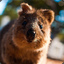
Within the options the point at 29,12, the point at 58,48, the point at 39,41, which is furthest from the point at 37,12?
the point at 58,48

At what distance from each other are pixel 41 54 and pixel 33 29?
2.69ft

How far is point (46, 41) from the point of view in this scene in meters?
3.01

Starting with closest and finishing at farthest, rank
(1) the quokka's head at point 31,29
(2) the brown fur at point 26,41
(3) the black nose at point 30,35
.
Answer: (3) the black nose at point 30,35
(1) the quokka's head at point 31,29
(2) the brown fur at point 26,41

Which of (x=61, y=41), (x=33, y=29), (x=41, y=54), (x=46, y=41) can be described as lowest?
(x=61, y=41)

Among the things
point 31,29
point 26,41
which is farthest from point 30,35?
point 26,41

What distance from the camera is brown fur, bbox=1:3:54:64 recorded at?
2809 mm

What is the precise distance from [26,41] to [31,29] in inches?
8.9

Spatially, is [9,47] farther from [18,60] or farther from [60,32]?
[60,32]

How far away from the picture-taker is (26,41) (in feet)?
8.96

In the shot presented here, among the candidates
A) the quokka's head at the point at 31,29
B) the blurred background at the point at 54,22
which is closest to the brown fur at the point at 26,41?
the quokka's head at the point at 31,29

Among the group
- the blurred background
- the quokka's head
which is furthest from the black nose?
the blurred background

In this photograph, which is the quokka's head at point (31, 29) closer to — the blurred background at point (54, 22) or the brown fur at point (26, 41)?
the brown fur at point (26, 41)

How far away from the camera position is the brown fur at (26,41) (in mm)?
2809

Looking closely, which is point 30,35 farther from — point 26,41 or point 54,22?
point 54,22
